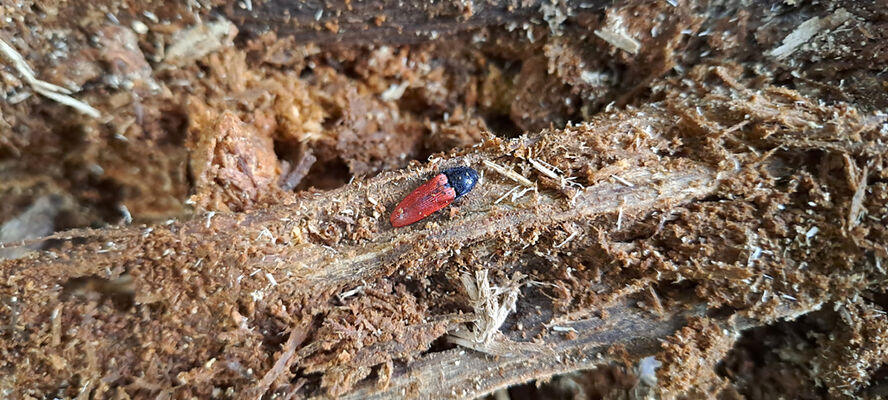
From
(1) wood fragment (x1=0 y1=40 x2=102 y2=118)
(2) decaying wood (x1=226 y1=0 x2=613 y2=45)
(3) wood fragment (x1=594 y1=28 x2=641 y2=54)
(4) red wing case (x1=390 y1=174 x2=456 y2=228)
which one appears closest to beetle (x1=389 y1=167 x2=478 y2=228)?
(4) red wing case (x1=390 y1=174 x2=456 y2=228)

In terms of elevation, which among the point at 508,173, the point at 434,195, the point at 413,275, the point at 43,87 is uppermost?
the point at 43,87

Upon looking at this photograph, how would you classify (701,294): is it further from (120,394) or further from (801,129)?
(120,394)

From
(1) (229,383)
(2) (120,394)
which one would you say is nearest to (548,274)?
(1) (229,383)

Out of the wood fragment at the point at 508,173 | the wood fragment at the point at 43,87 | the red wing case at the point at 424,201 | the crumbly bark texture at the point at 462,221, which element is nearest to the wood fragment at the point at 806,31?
the crumbly bark texture at the point at 462,221

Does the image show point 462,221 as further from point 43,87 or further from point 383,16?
point 43,87

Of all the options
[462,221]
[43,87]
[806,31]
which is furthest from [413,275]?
[806,31]

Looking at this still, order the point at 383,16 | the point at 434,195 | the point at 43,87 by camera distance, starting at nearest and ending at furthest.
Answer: the point at 434,195
the point at 43,87
the point at 383,16
